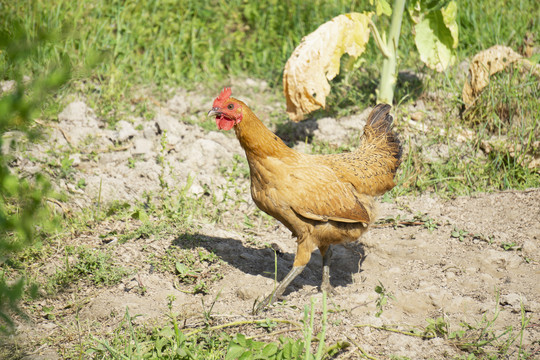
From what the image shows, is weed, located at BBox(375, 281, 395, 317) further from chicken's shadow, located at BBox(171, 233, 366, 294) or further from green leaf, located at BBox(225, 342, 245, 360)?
green leaf, located at BBox(225, 342, 245, 360)

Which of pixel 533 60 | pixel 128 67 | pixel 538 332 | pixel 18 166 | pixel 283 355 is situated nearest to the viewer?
pixel 283 355

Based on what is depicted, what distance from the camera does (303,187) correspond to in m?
3.81

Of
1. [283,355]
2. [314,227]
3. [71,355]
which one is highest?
[314,227]

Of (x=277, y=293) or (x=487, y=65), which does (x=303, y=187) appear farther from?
(x=487, y=65)

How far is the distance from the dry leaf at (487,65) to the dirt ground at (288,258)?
1256 millimetres

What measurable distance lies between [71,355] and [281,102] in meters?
4.48

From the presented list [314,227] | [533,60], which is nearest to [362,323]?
[314,227]

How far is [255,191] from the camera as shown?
387 centimetres

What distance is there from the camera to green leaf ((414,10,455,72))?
566 cm

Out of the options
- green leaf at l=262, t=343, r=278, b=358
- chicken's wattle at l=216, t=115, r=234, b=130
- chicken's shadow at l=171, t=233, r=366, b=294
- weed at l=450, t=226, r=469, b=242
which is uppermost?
chicken's wattle at l=216, t=115, r=234, b=130

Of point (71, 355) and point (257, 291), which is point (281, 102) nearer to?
point (257, 291)

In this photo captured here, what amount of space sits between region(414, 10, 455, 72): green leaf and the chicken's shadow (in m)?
2.32

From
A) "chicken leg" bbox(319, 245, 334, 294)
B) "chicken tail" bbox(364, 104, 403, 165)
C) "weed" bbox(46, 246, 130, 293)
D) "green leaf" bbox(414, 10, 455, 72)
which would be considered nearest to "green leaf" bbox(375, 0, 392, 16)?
"green leaf" bbox(414, 10, 455, 72)

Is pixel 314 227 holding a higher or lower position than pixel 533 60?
lower
